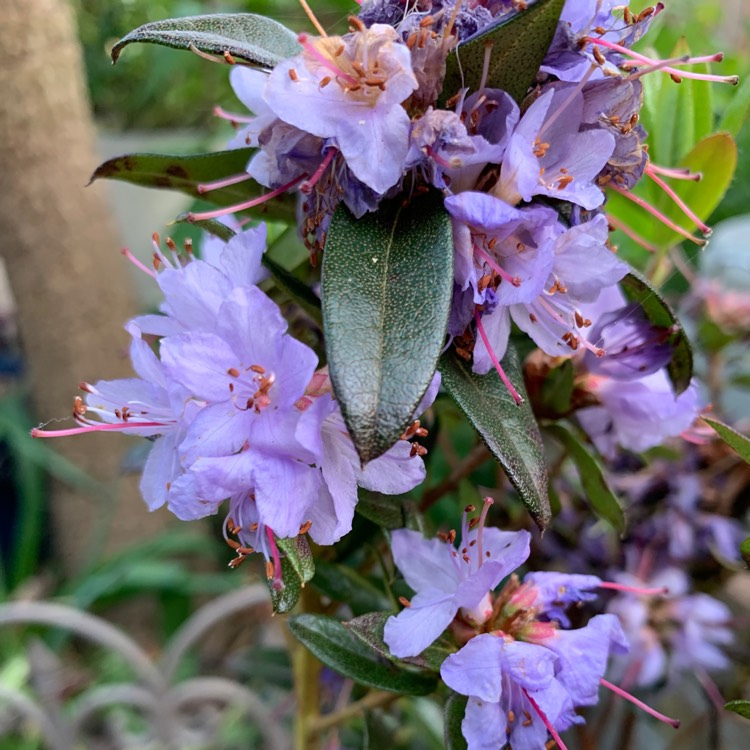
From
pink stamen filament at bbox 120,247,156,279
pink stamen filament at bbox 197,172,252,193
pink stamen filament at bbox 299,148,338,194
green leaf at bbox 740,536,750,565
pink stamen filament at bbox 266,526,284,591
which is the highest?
pink stamen filament at bbox 299,148,338,194

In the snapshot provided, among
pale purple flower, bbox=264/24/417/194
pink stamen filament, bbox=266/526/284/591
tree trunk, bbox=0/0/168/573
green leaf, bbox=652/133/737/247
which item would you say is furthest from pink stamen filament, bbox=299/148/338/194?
tree trunk, bbox=0/0/168/573

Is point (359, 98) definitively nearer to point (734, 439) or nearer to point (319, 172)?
point (319, 172)

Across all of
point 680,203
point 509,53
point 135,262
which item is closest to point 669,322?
point 680,203

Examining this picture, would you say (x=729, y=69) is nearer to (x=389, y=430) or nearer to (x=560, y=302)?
(x=560, y=302)

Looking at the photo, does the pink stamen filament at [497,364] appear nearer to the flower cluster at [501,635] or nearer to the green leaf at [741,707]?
the flower cluster at [501,635]

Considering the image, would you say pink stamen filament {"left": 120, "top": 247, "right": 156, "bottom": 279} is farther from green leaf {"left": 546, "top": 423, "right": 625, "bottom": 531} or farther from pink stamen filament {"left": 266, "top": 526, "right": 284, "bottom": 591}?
green leaf {"left": 546, "top": 423, "right": 625, "bottom": 531}

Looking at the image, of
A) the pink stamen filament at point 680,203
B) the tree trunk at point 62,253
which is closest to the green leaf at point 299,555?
the pink stamen filament at point 680,203

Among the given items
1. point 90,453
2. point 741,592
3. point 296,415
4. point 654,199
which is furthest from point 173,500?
point 90,453
